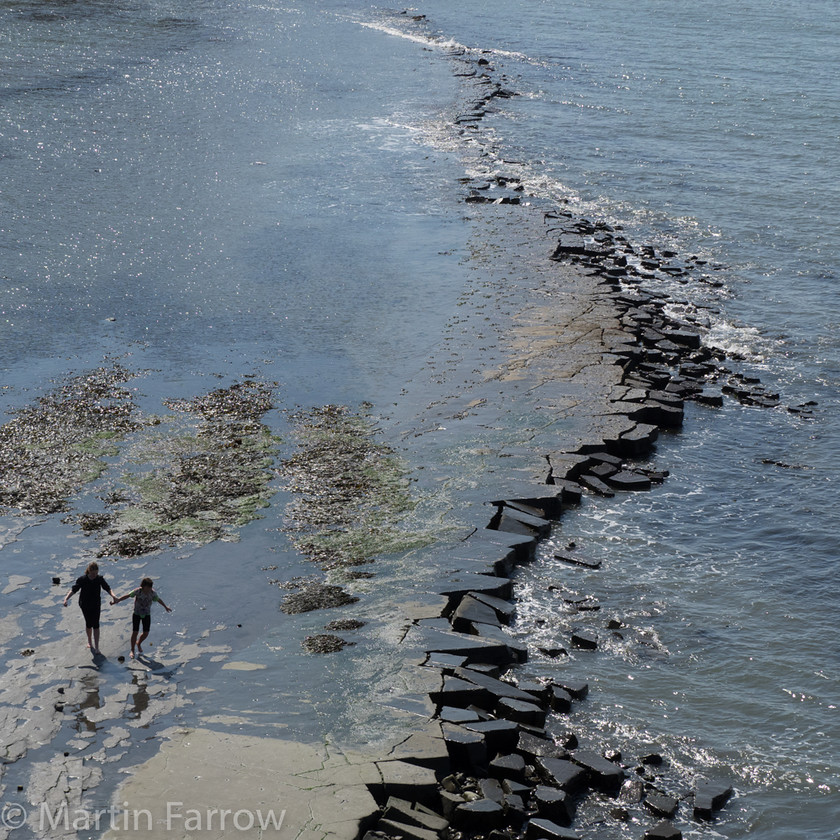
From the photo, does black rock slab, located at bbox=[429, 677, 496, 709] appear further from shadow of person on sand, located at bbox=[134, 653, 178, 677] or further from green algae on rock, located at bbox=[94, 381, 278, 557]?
green algae on rock, located at bbox=[94, 381, 278, 557]

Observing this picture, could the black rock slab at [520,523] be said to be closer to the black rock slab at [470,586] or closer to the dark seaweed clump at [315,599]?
the black rock slab at [470,586]

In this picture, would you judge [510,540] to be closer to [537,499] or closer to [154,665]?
[537,499]

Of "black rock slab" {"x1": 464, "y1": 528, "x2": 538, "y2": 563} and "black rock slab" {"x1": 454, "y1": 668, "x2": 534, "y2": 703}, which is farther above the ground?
"black rock slab" {"x1": 464, "y1": 528, "x2": 538, "y2": 563}

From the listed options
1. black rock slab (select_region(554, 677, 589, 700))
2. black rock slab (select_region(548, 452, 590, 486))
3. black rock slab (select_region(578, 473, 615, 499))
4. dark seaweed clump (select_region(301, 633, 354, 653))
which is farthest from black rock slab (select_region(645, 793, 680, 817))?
black rock slab (select_region(578, 473, 615, 499))

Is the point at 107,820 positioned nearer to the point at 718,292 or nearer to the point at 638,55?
the point at 718,292

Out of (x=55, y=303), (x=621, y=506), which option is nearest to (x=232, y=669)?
(x=621, y=506)

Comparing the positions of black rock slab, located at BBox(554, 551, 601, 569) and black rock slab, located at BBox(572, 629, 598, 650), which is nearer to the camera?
black rock slab, located at BBox(572, 629, 598, 650)
